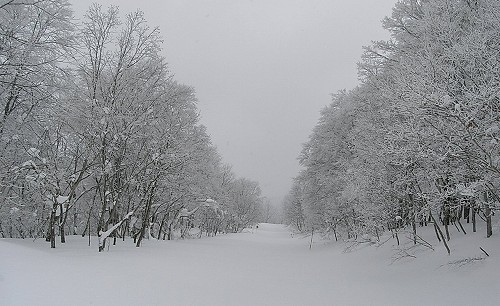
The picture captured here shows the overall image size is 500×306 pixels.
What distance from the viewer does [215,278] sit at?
9719 millimetres

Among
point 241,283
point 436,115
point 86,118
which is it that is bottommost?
point 241,283

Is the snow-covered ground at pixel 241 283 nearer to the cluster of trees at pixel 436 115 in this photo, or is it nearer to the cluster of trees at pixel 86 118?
the cluster of trees at pixel 436 115

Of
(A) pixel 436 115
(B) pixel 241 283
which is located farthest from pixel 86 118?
(A) pixel 436 115

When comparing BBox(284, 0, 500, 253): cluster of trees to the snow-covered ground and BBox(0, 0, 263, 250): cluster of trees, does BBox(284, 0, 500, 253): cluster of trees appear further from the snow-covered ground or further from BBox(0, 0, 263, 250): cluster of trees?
BBox(0, 0, 263, 250): cluster of trees

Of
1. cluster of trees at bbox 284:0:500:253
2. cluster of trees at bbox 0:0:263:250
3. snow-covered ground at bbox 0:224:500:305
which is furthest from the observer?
cluster of trees at bbox 0:0:263:250

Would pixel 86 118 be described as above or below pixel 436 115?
above

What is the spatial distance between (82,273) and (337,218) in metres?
19.0

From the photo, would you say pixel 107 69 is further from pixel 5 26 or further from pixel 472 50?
pixel 472 50

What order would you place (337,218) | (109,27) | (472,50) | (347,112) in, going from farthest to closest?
(337,218) → (347,112) → (109,27) → (472,50)

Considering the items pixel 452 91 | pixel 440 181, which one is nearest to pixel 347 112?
pixel 440 181

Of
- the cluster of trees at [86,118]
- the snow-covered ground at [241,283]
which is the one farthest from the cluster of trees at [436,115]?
the cluster of trees at [86,118]

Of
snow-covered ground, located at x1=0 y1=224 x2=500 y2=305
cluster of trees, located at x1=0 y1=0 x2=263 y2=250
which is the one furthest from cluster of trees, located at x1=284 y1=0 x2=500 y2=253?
cluster of trees, located at x1=0 y1=0 x2=263 y2=250

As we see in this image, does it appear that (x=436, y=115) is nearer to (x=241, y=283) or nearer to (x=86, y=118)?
(x=241, y=283)

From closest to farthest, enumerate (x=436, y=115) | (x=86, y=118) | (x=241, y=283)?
(x=436, y=115)
(x=241, y=283)
(x=86, y=118)
